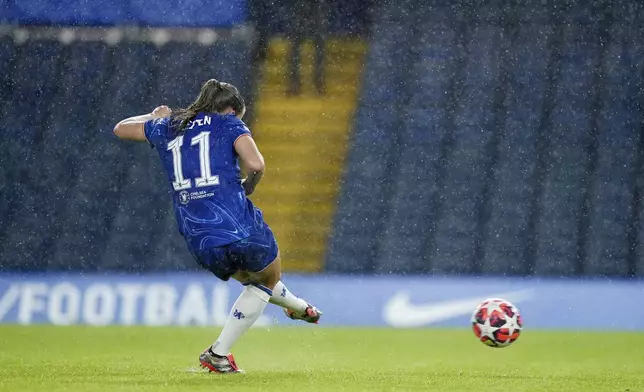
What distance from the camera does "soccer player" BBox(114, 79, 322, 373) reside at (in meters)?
5.86

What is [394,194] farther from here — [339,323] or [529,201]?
[339,323]

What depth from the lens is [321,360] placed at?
23.9 feet

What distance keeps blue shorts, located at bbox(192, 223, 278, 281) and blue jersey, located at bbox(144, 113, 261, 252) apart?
32 mm

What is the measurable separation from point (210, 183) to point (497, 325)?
178 centimetres

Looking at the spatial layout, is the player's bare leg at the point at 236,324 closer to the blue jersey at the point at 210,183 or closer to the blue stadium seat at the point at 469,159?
the blue jersey at the point at 210,183

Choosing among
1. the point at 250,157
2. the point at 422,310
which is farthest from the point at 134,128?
the point at 422,310

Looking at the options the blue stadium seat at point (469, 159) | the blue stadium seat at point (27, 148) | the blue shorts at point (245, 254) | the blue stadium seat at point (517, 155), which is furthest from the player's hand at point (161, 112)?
the blue stadium seat at point (517, 155)

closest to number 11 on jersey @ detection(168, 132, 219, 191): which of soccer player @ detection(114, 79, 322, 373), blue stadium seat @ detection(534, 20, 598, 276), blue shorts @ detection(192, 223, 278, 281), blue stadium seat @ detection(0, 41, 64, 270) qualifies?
soccer player @ detection(114, 79, 322, 373)

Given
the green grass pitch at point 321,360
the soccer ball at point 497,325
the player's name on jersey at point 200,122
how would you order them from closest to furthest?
the green grass pitch at point 321,360 < the player's name on jersey at point 200,122 < the soccer ball at point 497,325

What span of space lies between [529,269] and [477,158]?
171cm

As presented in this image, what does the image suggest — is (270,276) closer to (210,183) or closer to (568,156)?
(210,183)

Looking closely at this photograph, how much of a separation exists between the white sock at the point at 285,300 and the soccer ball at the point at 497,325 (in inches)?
39.0

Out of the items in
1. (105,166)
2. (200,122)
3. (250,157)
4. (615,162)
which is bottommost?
(250,157)

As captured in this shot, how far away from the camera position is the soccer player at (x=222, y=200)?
5863 millimetres
